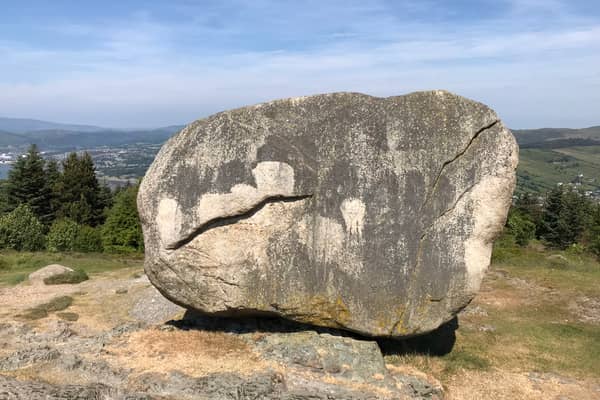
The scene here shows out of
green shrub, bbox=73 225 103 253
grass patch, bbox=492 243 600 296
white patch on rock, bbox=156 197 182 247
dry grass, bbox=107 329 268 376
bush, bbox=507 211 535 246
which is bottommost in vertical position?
bush, bbox=507 211 535 246

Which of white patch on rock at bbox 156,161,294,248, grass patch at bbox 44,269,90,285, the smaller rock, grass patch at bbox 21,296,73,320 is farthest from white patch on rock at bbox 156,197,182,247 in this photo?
grass patch at bbox 44,269,90,285

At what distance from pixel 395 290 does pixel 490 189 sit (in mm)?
4021

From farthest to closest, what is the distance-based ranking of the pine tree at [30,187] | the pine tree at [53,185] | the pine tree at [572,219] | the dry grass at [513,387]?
the pine tree at [572,219] < the pine tree at [53,185] < the pine tree at [30,187] < the dry grass at [513,387]

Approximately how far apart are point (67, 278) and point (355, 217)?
20055 mm

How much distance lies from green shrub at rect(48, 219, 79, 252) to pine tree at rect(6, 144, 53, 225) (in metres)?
13.8

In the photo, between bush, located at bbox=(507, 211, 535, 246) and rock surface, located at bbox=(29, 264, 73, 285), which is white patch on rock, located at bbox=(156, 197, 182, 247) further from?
bush, located at bbox=(507, 211, 535, 246)

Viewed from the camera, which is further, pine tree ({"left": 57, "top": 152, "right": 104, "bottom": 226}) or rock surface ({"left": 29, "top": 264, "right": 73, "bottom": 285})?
pine tree ({"left": 57, "top": 152, "right": 104, "bottom": 226})

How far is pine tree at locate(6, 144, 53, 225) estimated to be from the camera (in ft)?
185

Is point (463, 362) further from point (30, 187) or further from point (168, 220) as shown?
point (30, 187)

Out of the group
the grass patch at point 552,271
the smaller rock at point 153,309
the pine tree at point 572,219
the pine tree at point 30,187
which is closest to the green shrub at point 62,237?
the pine tree at point 30,187

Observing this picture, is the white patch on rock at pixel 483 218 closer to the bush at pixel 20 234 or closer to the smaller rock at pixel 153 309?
the smaller rock at pixel 153 309

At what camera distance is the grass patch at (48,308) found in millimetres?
19781

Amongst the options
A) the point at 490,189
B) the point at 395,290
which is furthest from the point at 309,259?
the point at 490,189

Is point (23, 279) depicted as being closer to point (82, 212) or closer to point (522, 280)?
point (522, 280)
